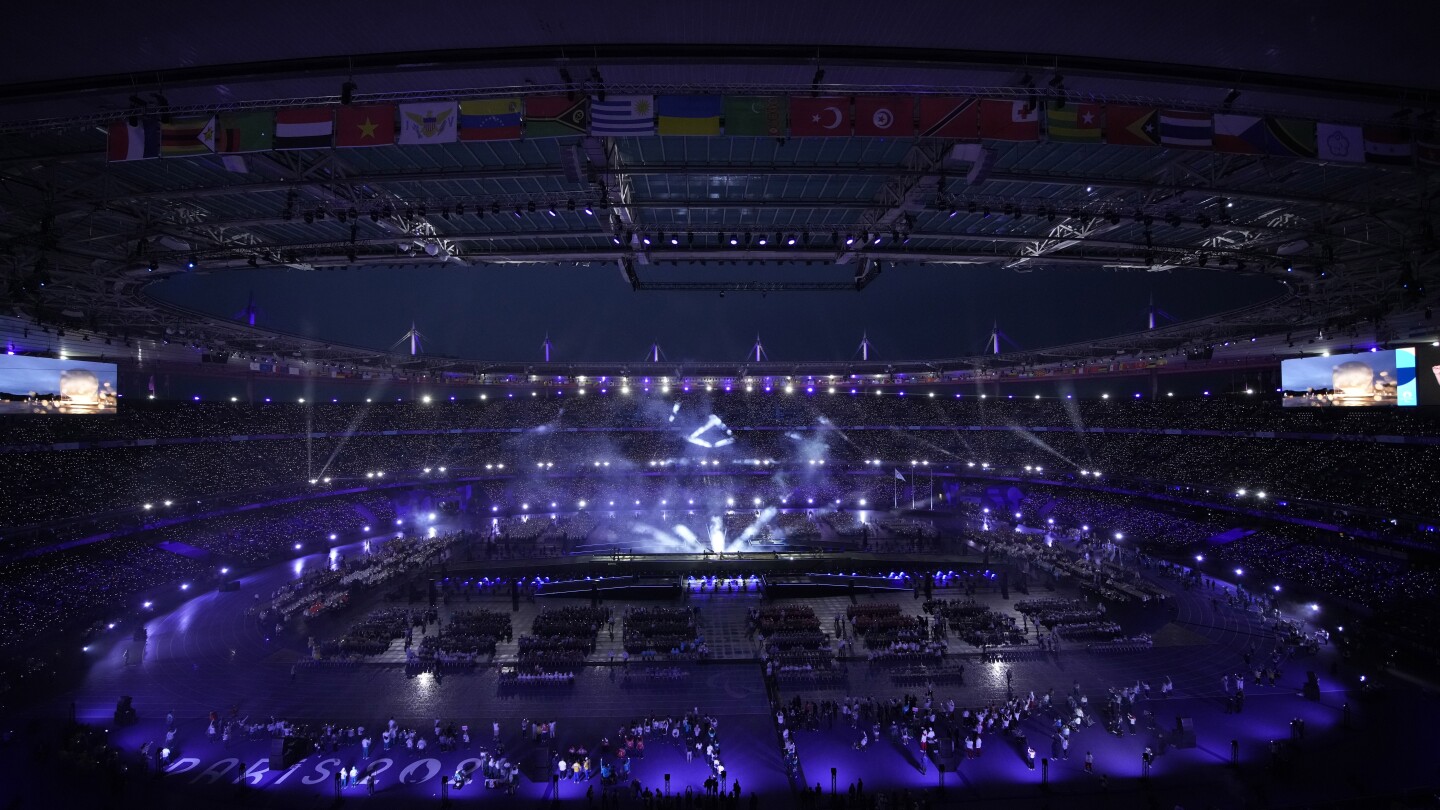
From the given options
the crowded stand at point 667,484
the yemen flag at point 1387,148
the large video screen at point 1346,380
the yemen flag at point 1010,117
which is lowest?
the crowded stand at point 667,484

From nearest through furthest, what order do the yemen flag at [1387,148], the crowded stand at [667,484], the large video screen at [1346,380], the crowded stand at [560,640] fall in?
the yemen flag at [1387,148] → the crowded stand at [560,640] → the crowded stand at [667,484] → the large video screen at [1346,380]

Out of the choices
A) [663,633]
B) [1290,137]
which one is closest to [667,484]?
[663,633]

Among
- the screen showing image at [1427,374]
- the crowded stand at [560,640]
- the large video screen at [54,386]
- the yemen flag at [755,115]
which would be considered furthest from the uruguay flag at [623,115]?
the screen showing image at [1427,374]

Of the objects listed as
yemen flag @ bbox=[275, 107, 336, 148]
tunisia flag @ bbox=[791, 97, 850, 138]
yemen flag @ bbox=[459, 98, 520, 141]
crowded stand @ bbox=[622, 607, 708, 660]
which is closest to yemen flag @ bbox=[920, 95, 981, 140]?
tunisia flag @ bbox=[791, 97, 850, 138]

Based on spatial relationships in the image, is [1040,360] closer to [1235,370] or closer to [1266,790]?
[1235,370]

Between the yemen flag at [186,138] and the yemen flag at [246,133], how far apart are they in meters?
0.13

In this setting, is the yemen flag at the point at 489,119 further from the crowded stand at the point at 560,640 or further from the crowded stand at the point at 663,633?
the crowded stand at the point at 663,633

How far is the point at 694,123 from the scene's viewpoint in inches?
334

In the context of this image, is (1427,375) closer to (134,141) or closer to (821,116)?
(821,116)

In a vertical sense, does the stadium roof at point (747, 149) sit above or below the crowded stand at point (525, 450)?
above

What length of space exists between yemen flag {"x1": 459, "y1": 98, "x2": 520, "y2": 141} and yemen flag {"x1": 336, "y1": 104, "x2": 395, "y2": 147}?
1154 mm

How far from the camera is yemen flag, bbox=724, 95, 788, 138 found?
8.57 m

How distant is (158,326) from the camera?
76.8 feet

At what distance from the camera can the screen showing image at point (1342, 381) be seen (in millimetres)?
24456
